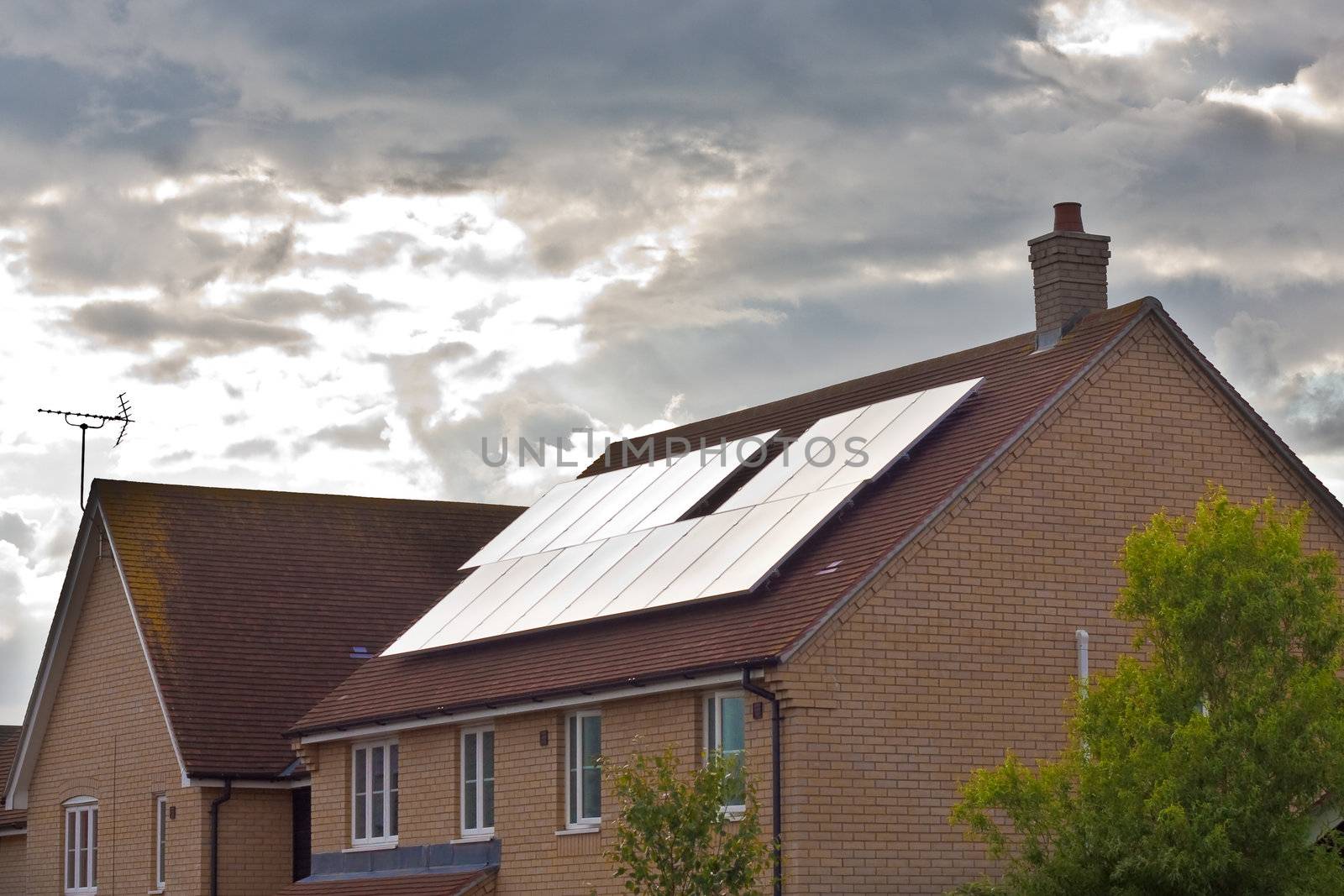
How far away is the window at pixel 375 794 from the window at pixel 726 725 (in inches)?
274

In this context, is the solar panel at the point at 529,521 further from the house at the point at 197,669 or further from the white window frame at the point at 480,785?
the white window frame at the point at 480,785

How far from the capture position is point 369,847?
2962 cm

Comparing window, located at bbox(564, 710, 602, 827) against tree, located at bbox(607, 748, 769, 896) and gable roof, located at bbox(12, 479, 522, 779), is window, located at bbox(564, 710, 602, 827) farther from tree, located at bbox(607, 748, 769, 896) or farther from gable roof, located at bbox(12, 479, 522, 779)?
gable roof, located at bbox(12, 479, 522, 779)

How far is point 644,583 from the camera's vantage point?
26.3 meters

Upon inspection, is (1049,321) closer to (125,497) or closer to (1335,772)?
(1335,772)

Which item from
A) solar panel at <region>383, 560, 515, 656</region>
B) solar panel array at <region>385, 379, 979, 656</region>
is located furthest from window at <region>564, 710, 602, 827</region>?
solar panel at <region>383, 560, 515, 656</region>

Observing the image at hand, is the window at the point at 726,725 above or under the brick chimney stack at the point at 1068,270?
under

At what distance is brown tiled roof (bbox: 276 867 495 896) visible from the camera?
2656 cm

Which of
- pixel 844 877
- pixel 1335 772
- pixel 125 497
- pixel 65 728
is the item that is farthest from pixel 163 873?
pixel 1335 772

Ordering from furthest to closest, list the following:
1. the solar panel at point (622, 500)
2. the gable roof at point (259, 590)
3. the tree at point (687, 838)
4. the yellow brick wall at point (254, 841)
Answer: the gable roof at point (259, 590), the yellow brick wall at point (254, 841), the solar panel at point (622, 500), the tree at point (687, 838)

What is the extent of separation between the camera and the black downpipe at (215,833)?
32594 mm

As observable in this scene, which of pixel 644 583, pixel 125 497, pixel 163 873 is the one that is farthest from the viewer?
pixel 125 497

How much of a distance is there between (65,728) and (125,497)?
171 inches

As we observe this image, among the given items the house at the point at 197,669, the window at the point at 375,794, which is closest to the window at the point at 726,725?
the window at the point at 375,794
